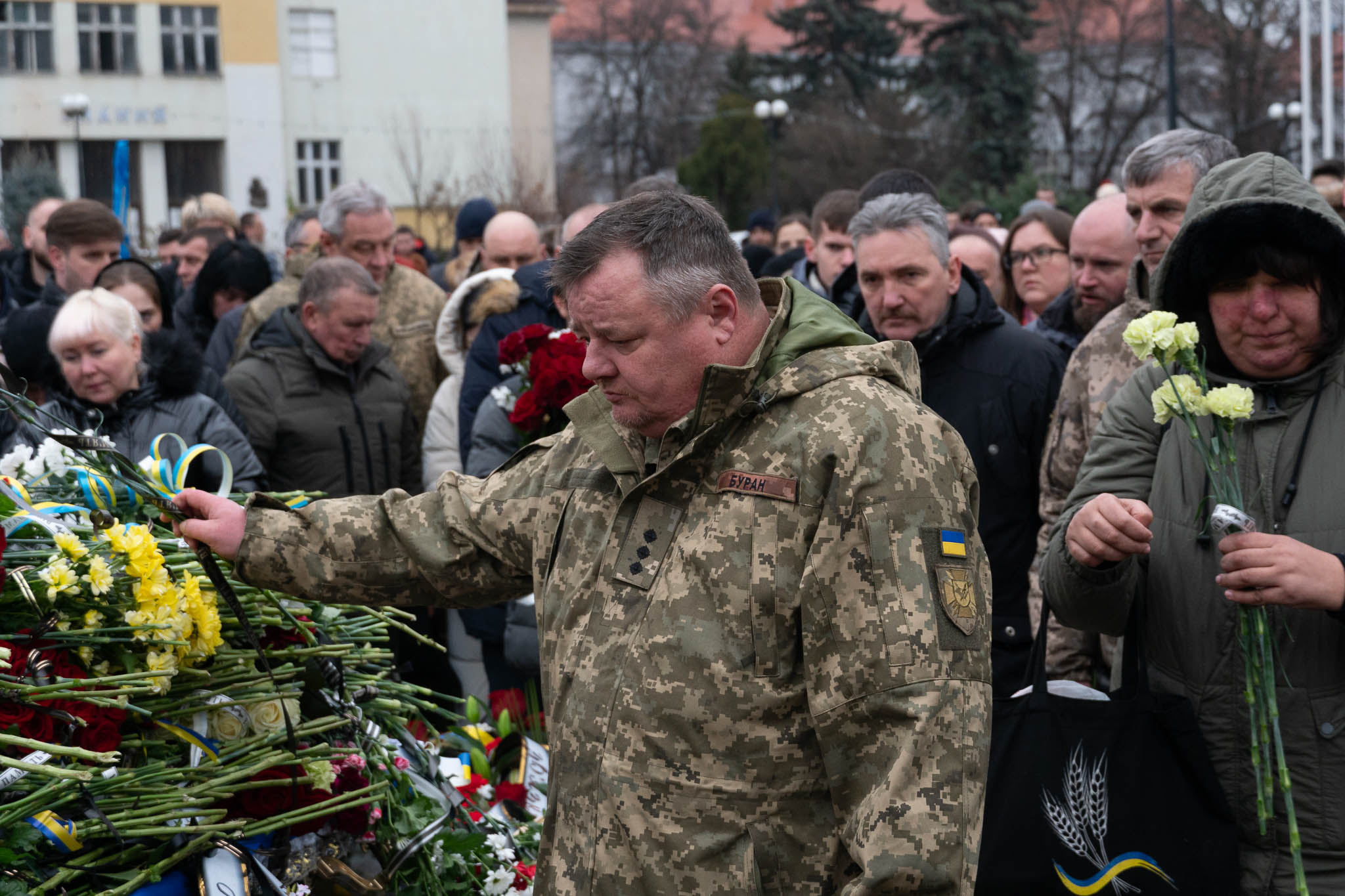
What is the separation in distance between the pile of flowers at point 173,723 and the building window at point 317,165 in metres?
41.0

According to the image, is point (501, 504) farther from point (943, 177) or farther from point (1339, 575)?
point (943, 177)

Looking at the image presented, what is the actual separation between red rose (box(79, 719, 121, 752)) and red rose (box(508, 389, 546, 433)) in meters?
2.21

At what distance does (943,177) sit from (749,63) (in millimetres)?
10170

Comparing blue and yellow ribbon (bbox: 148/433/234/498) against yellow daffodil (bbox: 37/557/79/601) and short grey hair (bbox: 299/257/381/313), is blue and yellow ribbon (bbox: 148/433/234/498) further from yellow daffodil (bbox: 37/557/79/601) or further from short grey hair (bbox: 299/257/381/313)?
short grey hair (bbox: 299/257/381/313)

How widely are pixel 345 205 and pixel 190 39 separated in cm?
3781

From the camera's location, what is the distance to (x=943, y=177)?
37.1 m

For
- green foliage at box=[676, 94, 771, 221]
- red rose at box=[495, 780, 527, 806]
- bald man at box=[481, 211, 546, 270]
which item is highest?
green foliage at box=[676, 94, 771, 221]

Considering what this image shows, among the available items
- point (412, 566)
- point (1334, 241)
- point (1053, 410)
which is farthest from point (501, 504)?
point (1053, 410)

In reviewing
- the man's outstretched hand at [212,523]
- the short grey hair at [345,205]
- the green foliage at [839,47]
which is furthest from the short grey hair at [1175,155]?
the green foliage at [839,47]

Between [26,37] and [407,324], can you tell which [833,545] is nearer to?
[407,324]

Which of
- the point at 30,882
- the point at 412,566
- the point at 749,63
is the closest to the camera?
the point at 30,882

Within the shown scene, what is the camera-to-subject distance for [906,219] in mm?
4320

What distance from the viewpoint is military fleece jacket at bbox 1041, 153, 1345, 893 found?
2691mm

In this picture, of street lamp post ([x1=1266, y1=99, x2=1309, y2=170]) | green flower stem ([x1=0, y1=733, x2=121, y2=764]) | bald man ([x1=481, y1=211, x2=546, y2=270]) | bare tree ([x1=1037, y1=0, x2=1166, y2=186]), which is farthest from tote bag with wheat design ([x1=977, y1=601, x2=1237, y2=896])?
bare tree ([x1=1037, y1=0, x2=1166, y2=186])
